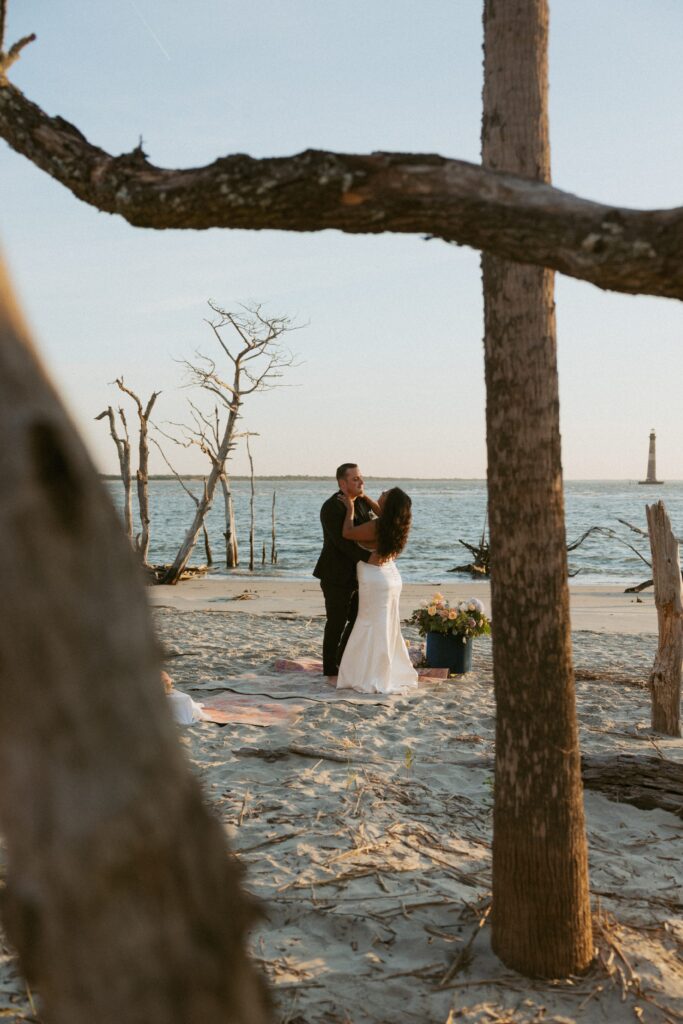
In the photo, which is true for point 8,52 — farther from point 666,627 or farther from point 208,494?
point 208,494

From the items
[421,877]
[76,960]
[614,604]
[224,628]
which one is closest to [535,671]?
[421,877]

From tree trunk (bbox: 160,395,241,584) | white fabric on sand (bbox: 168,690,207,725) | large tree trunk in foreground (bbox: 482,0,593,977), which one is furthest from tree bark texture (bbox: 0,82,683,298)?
tree trunk (bbox: 160,395,241,584)

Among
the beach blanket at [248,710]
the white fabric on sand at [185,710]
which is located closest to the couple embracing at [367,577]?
the beach blanket at [248,710]

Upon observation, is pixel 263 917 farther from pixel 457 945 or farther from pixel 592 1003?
pixel 457 945

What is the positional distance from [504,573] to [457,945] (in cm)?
153

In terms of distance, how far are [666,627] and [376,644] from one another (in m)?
2.84

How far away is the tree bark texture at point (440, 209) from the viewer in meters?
1.90

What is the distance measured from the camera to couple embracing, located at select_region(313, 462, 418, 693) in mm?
8609

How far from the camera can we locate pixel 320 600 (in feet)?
54.2

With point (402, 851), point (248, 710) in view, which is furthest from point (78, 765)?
point (248, 710)

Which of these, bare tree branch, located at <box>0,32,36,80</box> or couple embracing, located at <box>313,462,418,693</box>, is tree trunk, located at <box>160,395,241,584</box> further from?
bare tree branch, located at <box>0,32,36,80</box>

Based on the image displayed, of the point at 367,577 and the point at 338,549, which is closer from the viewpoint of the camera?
the point at 367,577

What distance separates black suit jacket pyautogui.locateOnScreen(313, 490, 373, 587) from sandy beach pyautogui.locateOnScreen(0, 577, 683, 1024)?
1070 millimetres

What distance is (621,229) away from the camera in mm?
1896
